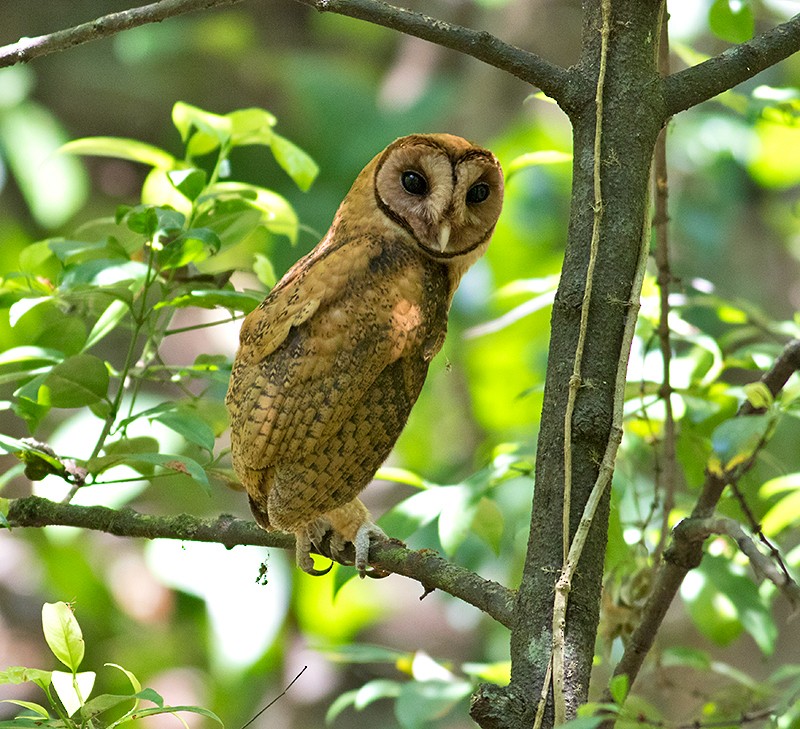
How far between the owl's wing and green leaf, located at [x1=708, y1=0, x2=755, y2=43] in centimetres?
60

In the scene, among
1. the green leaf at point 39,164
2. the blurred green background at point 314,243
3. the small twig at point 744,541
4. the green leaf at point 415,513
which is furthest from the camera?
the green leaf at point 39,164

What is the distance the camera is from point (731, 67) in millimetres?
1269

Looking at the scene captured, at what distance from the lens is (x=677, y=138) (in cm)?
443

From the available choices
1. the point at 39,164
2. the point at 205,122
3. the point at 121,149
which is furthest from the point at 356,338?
the point at 39,164

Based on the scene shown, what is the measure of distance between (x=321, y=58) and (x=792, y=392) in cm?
444

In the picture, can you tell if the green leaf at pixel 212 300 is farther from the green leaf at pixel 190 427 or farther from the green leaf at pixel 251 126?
the green leaf at pixel 251 126

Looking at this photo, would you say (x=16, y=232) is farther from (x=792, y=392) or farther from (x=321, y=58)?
(x=792, y=392)

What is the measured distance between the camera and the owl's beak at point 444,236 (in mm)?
1760

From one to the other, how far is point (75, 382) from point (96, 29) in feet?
1.57

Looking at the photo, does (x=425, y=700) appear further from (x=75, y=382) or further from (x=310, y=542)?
(x=75, y=382)

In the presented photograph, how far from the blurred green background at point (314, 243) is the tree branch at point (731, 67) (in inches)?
85.4

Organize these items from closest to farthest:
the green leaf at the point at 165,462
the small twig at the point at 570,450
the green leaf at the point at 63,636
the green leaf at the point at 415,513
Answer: the small twig at the point at 570,450 < the green leaf at the point at 63,636 < the green leaf at the point at 165,462 < the green leaf at the point at 415,513

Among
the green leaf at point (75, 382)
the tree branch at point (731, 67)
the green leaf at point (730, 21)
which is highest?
the green leaf at point (730, 21)

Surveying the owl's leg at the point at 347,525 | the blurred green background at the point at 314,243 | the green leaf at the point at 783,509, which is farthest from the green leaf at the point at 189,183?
the blurred green background at the point at 314,243
